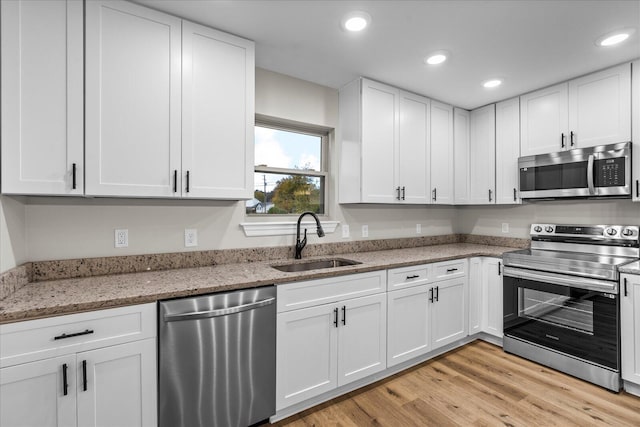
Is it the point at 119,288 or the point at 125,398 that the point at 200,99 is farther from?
the point at 125,398

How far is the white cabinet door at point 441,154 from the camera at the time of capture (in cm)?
329

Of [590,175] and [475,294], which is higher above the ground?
[590,175]

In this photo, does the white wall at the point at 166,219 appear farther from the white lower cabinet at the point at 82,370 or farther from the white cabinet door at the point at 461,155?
the white cabinet door at the point at 461,155

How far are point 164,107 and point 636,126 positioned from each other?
3393 millimetres

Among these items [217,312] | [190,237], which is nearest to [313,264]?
[190,237]

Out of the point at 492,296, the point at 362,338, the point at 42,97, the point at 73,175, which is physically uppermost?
the point at 42,97

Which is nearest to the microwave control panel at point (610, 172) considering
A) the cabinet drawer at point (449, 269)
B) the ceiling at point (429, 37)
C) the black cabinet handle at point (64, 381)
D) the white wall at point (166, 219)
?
the ceiling at point (429, 37)

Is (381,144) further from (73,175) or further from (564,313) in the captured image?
(73,175)

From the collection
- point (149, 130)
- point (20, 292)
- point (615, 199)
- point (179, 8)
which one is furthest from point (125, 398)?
point (615, 199)

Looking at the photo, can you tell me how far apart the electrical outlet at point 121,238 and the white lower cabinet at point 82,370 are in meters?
0.68

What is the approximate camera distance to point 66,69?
161 centimetres

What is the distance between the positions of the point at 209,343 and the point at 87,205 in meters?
1.13

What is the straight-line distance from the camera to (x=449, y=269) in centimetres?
285

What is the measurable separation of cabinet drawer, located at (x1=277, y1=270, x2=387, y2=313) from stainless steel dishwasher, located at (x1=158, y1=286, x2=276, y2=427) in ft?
0.33
